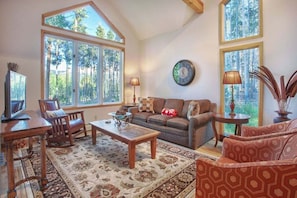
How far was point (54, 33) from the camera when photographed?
13.3 feet

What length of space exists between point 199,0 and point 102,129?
3.62 meters

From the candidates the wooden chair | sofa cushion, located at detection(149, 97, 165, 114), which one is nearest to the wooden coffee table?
the wooden chair

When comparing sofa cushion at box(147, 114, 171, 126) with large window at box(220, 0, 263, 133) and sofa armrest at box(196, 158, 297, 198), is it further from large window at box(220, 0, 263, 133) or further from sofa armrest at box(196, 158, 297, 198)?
sofa armrest at box(196, 158, 297, 198)

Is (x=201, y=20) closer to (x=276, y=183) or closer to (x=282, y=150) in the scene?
(x=282, y=150)

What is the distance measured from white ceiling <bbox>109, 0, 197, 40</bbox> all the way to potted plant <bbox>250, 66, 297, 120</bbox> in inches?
91.8

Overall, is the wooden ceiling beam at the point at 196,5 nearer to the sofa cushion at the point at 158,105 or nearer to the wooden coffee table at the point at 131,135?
the sofa cushion at the point at 158,105

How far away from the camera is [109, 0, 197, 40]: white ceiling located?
4301mm

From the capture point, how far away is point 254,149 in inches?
67.1

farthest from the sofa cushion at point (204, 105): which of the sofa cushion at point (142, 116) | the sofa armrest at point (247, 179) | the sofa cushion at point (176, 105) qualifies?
the sofa armrest at point (247, 179)

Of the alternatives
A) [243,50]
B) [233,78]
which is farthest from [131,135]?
[243,50]

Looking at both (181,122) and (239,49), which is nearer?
(181,122)

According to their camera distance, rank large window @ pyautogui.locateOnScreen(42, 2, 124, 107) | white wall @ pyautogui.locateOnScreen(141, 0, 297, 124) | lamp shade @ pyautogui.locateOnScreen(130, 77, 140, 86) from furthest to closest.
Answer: lamp shade @ pyautogui.locateOnScreen(130, 77, 140, 86) → large window @ pyautogui.locateOnScreen(42, 2, 124, 107) → white wall @ pyautogui.locateOnScreen(141, 0, 297, 124)

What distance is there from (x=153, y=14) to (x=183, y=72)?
6.03ft

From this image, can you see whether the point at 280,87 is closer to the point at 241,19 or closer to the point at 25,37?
the point at 241,19
